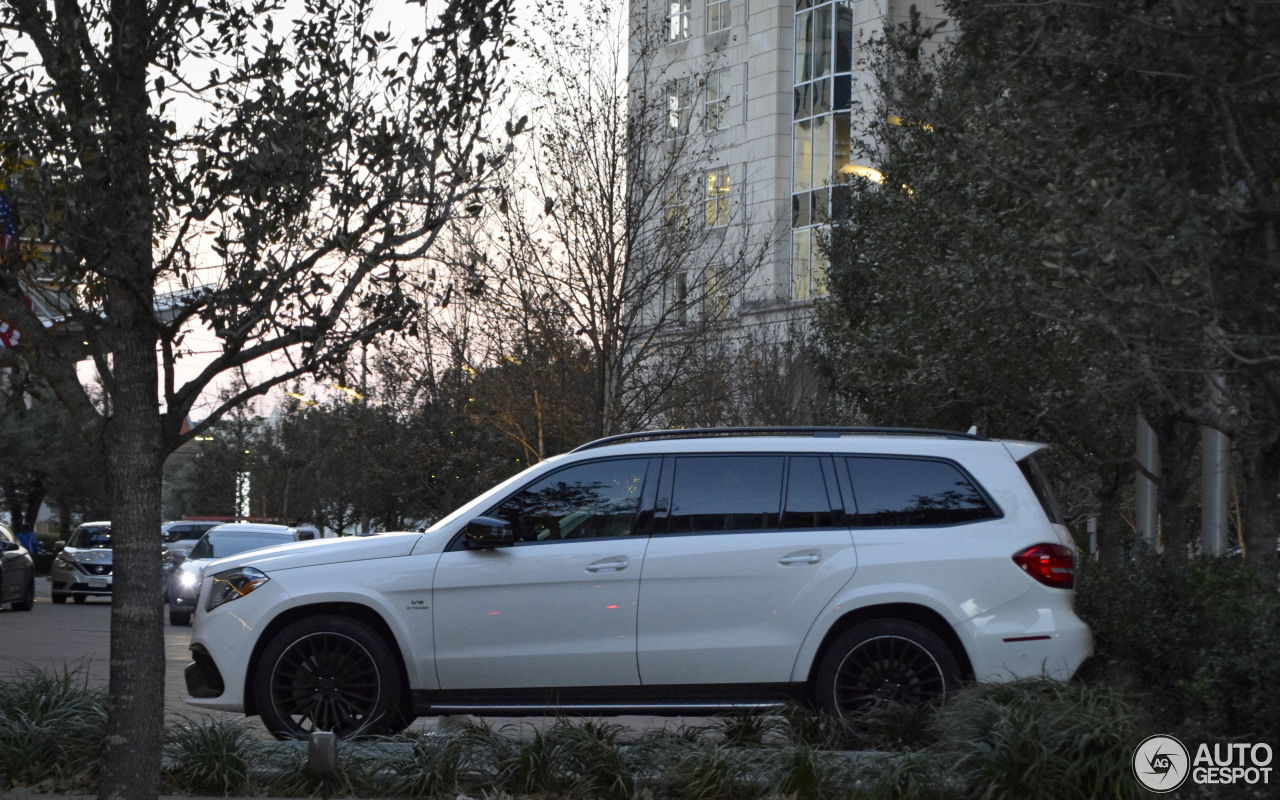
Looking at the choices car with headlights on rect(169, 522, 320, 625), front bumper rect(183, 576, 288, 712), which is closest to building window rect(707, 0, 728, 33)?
car with headlights on rect(169, 522, 320, 625)

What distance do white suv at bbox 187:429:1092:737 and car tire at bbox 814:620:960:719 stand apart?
0.01 m

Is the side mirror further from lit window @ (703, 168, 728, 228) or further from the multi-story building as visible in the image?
the multi-story building

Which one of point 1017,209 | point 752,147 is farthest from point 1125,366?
point 752,147

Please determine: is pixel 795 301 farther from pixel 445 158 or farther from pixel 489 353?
pixel 445 158

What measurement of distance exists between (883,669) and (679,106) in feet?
46.0

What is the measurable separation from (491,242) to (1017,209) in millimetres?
11131

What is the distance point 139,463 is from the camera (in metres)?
5.56

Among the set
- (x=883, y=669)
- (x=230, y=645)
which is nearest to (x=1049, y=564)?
(x=883, y=669)

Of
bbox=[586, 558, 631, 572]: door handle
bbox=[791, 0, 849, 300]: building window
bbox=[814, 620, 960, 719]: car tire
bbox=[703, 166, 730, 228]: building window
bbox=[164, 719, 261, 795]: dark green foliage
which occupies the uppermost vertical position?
bbox=[791, 0, 849, 300]: building window

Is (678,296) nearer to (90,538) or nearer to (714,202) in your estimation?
(714,202)

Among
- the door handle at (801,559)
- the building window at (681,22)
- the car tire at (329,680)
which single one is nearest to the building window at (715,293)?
the door handle at (801,559)

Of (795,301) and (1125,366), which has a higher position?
(795,301)

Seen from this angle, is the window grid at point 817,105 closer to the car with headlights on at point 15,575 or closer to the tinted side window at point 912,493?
the car with headlights on at point 15,575

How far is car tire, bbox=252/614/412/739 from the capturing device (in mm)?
8141
